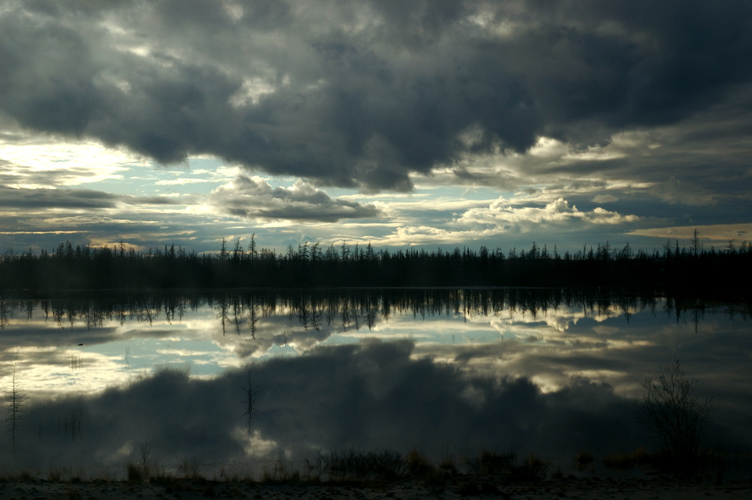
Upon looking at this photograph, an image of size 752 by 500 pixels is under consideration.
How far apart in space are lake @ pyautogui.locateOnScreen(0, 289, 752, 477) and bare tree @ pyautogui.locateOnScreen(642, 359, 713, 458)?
51cm

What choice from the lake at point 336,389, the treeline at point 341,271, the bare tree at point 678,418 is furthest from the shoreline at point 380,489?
the treeline at point 341,271

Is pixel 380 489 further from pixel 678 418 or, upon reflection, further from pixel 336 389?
pixel 336 389

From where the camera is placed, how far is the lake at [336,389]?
57.4 feet

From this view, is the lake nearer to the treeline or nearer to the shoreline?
the shoreline

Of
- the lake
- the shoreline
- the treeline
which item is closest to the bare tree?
the lake

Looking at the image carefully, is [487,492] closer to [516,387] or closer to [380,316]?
[516,387]

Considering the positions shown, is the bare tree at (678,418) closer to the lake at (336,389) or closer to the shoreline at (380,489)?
the lake at (336,389)

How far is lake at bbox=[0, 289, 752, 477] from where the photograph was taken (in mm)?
17484

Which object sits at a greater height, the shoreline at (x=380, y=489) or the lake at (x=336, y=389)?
the shoreline at (x=380, y=489)

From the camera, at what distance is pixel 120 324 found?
50031 mm

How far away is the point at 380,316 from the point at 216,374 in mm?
31848

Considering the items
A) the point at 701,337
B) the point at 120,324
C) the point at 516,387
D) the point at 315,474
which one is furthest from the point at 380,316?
the point at 315,474

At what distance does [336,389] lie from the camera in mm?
25047

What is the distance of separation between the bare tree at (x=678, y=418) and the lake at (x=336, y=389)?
20.0 inches
